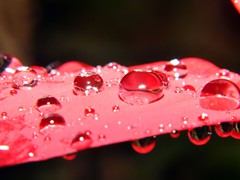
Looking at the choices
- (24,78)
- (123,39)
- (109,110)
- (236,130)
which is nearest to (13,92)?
(24,78)

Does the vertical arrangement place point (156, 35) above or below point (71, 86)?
above

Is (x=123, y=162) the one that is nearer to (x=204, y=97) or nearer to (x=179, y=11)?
(x=204, y=97)

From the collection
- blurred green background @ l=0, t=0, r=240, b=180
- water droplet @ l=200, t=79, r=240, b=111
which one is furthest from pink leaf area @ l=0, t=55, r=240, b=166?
blurred green background @ l=0, t=0, r=240, b=180

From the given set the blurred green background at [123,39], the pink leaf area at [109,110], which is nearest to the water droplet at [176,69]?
the pink leaf area at [109,110]

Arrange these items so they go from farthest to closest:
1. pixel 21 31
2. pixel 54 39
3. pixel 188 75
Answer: pixel 54 39 → pixel 21 31 → pixel 188 75

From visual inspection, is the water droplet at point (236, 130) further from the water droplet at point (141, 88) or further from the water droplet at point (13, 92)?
the water droplet at point (13, 92)

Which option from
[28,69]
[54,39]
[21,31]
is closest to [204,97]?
[28,69]
